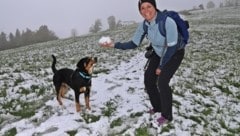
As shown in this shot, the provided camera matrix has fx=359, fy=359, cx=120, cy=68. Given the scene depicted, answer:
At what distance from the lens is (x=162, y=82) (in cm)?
812

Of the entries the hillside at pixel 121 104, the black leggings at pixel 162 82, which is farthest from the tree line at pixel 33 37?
the black leggings at pixel 162 82

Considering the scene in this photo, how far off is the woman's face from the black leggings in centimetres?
100

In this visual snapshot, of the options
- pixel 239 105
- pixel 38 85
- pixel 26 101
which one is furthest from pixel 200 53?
pixel 26 101

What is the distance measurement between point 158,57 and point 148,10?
1.23 metres

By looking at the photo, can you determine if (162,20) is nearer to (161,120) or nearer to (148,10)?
(148,10)

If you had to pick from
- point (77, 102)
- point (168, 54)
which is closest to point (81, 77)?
point (77, 102)

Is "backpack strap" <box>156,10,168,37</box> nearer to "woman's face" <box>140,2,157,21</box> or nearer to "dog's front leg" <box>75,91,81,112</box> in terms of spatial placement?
"woman's face" <box>140,2,157,21</box>

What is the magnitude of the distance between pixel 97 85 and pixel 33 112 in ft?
11.1

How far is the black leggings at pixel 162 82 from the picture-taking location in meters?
8.03

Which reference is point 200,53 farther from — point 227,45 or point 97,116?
point 97,116

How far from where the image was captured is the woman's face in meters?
7.71

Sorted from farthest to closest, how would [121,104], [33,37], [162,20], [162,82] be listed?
[33,37] → [121,104] → [162,82] → [162,20]

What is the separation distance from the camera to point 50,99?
36.6 feet

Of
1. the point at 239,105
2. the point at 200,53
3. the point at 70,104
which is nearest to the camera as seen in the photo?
the point at 70,104
